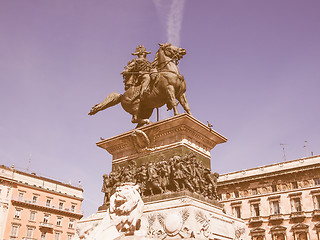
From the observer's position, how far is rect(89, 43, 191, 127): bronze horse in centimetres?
1247

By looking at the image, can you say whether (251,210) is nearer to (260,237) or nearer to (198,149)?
(260,237)

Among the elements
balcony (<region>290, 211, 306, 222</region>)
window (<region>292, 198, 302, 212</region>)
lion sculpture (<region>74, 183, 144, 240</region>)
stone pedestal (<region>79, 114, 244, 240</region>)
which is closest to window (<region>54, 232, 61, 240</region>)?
balcony (<region>290, 211, 306, 222</region>)

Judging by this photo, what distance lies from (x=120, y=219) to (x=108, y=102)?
21.3 feet

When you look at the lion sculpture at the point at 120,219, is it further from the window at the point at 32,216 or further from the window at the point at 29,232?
the window at the point at 32,216

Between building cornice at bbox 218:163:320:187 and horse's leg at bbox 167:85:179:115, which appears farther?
building cornice at bbox 218:163:320:187

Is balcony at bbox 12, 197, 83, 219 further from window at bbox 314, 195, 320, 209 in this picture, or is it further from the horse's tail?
the horse's tail

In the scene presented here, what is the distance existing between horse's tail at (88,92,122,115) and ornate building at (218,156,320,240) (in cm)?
3945

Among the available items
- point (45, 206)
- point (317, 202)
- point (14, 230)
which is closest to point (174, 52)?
point (317, 202)

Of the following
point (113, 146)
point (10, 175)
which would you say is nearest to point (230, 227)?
point (113, 146)

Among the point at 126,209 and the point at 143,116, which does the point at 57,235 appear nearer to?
the point at 143,116

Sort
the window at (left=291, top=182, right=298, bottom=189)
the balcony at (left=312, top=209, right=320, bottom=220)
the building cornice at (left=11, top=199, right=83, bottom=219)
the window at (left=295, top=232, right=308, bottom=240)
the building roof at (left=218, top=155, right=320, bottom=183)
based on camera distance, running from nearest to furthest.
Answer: the balcony at (left=312, top=209, right=320, bottom=220) < the window at (left=295, top=232, right=308, bottom=240) < the window at (left=291, top=182, right=298, bottom=189) < the building roof at (left=218, top=155, right=320, bottom=183) < the building cornice at (left=11, top=199, right=83, bottom=219)

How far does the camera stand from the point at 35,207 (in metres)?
52.8

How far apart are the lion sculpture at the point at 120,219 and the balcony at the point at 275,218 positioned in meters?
43.4

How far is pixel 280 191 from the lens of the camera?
49062 millimetres
